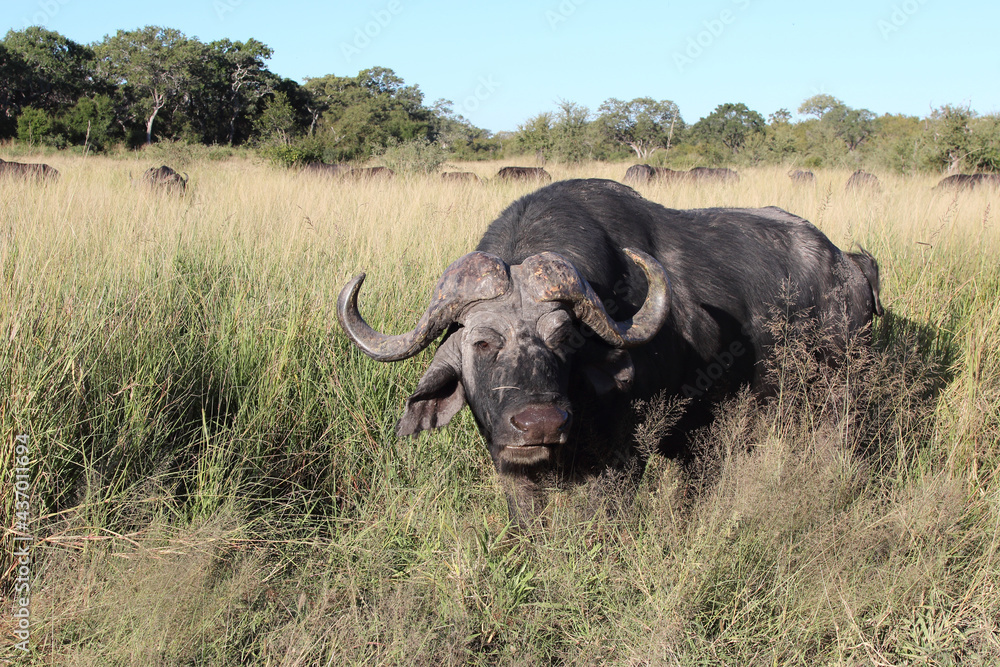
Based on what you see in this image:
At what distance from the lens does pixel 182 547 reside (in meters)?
2.65

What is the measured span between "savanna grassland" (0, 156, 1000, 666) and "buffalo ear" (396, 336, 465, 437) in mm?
332

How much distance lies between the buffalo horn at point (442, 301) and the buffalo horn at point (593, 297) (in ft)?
0.50

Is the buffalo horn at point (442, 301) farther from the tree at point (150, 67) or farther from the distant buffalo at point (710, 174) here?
the tree at point (150, 67)

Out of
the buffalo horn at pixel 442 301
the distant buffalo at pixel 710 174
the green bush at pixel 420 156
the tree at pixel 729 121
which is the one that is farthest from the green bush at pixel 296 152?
the tree at pixel 729 121

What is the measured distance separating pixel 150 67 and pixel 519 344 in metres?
39.6

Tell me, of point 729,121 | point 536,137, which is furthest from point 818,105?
point 536,137

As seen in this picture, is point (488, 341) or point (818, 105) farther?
point (818, 105)

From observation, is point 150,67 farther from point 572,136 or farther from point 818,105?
point 818,105

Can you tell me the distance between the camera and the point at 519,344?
2.70 metres

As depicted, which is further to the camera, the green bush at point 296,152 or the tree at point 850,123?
the tree at point 850,123

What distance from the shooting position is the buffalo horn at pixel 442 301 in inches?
110

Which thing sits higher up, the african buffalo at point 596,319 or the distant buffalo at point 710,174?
the distant buffalo at point 710,174

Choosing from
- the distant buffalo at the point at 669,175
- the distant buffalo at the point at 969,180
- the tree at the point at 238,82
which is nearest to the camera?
the distant buffalo at the point at 969,180

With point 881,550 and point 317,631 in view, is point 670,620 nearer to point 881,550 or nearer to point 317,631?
point 881,550
